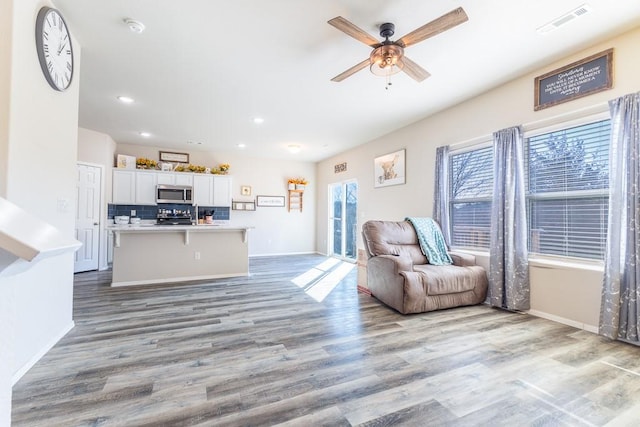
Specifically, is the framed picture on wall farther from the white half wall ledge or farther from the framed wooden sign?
the white half wall ledge

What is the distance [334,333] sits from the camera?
2635mm

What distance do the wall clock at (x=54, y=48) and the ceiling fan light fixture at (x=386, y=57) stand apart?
244 cm

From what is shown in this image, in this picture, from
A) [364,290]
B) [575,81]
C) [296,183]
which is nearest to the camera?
[575,81]

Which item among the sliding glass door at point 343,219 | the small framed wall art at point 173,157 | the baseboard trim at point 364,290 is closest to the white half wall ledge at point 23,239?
the baseboard trim at point 364,290

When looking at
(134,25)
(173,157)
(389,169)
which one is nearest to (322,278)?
(389,169)

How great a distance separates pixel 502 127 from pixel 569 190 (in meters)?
1.02

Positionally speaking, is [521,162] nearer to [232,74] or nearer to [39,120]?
[232,74]

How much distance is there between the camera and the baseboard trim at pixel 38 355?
6.05 ft

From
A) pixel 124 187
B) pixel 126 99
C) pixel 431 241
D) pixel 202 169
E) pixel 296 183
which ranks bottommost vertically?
pixel 431 241

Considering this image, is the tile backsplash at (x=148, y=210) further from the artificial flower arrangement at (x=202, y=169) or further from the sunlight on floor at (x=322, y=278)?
the sunlight on floor at (x=322, y=278)

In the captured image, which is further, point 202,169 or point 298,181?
point 298,181

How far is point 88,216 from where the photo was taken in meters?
5.22

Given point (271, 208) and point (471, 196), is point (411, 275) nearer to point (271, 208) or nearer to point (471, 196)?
point (471, 196)

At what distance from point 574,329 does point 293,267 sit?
14.4 ft
